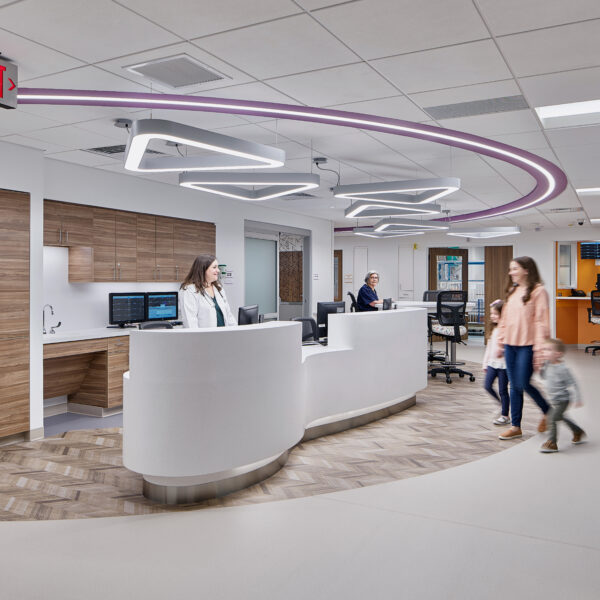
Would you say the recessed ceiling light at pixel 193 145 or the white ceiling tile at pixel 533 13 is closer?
the white ceiling tile at pixel 533 13

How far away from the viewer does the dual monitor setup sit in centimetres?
710

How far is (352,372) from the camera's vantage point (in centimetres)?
552

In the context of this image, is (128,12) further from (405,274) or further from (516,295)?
(405,274)

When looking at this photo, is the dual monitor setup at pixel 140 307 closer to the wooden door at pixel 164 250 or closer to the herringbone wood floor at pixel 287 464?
the wooden door at pixel 164 250

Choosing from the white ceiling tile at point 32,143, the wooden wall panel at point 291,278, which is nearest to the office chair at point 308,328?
the white ceiling tile at point 32,143

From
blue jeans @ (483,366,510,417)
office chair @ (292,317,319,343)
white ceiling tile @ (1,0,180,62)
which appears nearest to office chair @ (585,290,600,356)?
blue jeans @ (483,366,510,417)

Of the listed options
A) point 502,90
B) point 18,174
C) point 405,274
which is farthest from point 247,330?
point 405,274

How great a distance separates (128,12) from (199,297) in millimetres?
2334

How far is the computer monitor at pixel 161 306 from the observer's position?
752cm


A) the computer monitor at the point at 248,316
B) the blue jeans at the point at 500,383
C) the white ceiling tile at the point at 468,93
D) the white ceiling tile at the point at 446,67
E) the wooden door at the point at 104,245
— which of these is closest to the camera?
the white ceiling tile at the point at 446,67

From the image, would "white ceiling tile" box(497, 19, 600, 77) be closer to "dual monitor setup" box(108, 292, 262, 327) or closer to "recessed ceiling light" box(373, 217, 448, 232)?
"dual monitor setup" box(108, 292, 262, 327)

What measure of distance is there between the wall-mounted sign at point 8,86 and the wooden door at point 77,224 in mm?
3150

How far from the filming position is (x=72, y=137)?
559 cm

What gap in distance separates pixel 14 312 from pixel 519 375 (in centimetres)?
477
